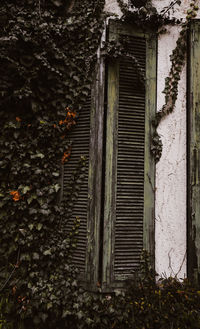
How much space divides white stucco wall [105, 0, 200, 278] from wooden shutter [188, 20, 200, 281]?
3.6 inches

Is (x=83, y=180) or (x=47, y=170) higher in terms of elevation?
(x=47, y=170)

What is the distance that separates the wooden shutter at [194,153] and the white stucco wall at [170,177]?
91 mm

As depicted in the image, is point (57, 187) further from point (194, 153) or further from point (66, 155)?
point (194, 153)

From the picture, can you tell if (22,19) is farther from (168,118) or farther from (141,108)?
(168,118)

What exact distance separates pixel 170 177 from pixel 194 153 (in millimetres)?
440

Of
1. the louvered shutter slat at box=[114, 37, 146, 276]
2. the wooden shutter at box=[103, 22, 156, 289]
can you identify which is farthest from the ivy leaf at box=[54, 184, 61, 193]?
the louvered shutter slat at box=[114, 37, 146, 276]

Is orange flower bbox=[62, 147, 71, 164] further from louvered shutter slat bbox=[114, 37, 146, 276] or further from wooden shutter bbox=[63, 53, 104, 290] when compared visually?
louvered shutter slat bbox=[114, 37, 146, 276]

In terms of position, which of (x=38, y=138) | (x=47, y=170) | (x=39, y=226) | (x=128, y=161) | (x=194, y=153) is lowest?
(x=39, y=226)

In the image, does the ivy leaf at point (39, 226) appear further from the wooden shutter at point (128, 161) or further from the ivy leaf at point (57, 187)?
the wooden shutter at point (128, 161)

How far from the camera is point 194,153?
2938 millimetres

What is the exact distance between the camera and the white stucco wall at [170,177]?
291 centimetres

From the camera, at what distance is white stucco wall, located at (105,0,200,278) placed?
291 centimetres

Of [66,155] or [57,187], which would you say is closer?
[57,187]

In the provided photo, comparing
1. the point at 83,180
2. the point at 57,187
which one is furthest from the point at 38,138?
the point at 83,180
